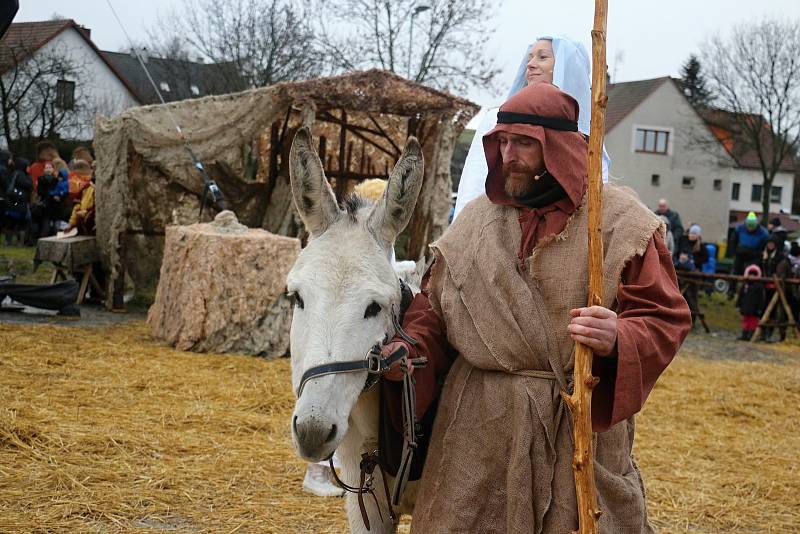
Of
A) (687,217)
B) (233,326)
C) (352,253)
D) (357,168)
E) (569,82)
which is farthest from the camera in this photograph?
(687,217)

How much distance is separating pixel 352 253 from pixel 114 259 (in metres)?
9.47

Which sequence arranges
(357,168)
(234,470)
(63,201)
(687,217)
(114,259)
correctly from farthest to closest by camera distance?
(687,217)
(63,201)
(357,168)
(114,259)
(234,470)

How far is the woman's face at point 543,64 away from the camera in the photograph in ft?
10.7

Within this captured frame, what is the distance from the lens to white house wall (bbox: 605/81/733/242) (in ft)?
144

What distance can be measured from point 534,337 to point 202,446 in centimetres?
370

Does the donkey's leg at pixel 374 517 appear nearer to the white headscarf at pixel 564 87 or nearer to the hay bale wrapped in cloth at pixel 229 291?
the white headscarf at pixel 564 87

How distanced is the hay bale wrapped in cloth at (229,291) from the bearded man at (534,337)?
20.1ft

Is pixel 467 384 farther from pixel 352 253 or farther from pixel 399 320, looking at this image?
pixel 352 253

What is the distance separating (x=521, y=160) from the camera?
2.35m

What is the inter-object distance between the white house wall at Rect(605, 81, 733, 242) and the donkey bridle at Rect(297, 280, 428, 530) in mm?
42441

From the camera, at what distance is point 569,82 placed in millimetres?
3238

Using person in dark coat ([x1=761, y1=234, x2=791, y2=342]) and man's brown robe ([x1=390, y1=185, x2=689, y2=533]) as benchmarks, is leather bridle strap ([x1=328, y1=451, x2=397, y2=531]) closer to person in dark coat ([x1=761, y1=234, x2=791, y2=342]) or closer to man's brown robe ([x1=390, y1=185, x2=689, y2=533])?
man's brown robe ([x1=390, y1=185, x2=689, y2=533])

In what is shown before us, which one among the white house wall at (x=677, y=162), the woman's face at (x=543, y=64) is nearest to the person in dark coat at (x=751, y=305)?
the woman's face at (x=543, y=64)

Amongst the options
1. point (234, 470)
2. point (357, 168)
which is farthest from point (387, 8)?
point (234, 470)
